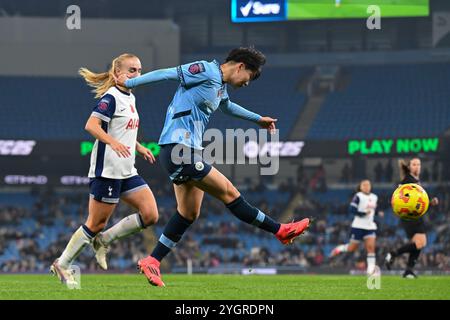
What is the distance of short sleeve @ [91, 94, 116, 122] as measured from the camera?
10.8 metres

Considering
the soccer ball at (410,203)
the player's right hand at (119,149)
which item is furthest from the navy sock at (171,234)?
the soccer ball at (410,203)

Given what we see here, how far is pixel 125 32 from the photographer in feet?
153

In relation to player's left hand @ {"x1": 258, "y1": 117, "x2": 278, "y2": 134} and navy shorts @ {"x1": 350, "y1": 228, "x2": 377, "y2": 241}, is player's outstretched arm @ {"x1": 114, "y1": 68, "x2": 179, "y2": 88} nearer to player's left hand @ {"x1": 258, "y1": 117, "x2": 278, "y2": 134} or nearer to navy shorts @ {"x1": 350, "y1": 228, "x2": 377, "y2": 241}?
player's left hand @ {"x1": 258, "y1": 117, "x2": 278, "y2": 134}

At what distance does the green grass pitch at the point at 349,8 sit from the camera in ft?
140

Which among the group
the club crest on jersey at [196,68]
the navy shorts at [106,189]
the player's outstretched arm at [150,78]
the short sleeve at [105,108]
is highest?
the club crest on jersey at [196,68]

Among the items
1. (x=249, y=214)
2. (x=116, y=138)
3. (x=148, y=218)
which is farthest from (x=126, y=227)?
(x=249, y=214)

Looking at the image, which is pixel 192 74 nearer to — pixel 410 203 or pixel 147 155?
pixel 147 155

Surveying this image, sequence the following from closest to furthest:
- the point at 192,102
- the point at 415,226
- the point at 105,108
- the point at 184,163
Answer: the point at 184,163
the point at 192,102
the point at 105,108
the point at 415,226

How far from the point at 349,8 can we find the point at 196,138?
3343cm

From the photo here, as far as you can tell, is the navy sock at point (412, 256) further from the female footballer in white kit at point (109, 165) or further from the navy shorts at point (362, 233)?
the female footballer in white kit at point (109, 165)

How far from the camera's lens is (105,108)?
35.7 ft
